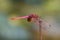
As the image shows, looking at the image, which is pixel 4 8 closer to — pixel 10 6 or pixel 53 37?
pixel 10 6

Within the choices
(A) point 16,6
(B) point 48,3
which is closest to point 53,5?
(B) point 48,3

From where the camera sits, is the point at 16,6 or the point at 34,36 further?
the point at 16,6

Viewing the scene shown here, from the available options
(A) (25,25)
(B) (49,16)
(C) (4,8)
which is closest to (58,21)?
(B) (49,16)

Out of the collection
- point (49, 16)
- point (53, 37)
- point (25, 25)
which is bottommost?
point (53, 37)

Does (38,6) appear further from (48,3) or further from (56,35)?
(56,35)

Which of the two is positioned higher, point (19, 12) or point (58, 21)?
point (19, 12)

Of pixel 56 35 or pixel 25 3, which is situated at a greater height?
pixel 25 3
